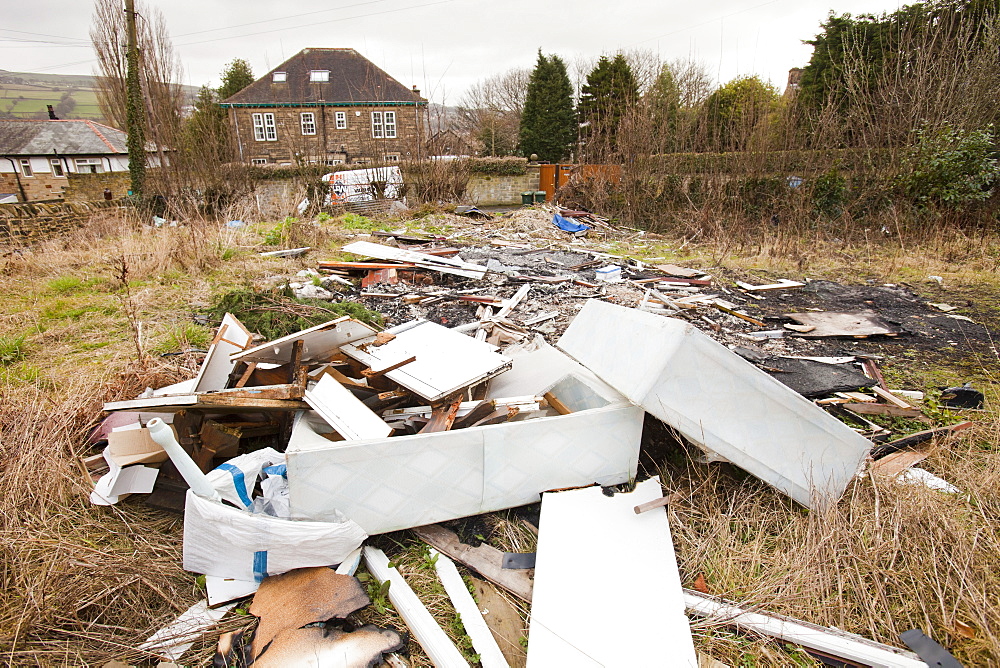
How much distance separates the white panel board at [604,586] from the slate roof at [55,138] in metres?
35.3

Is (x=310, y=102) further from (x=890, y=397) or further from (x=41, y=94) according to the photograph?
(x=41, y=94)

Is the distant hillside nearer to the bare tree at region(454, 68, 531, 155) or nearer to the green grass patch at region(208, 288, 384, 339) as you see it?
the bare tree at region(454, 68, 531, 155)

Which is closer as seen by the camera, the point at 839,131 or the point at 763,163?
the point at 839,131

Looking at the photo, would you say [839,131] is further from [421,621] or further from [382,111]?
[382,111]

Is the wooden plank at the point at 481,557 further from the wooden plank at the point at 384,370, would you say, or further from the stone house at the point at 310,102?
the stone house at the point at 310,102

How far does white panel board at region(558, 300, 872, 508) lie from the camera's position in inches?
106

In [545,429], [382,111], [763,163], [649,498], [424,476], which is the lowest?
[649,498]

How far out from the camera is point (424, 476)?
2629 millimetres

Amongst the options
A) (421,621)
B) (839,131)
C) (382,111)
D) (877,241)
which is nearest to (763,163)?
(839,131)

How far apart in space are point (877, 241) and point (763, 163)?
3481 millimetres

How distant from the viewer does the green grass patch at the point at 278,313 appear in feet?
14.3

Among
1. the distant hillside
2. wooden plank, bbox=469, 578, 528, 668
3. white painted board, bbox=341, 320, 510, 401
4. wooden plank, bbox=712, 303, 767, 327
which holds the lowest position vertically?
wooden plank, bbox=469, 578, 528, 668

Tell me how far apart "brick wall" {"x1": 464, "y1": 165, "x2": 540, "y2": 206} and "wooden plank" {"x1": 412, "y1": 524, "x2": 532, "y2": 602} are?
1993cm

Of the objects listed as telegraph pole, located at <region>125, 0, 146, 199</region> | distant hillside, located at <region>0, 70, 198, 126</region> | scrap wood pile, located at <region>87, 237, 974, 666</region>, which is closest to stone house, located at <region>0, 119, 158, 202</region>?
distant hillside, located at <region>0, 70, 198, 126</region>
